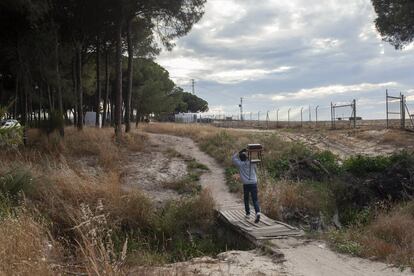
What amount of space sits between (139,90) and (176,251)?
40.1 meters

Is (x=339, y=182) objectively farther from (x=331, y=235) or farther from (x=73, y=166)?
(x=73, y=166)

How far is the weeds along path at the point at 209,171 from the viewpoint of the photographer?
48.9 feet

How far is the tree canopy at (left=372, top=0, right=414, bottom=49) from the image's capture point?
80.4 ft

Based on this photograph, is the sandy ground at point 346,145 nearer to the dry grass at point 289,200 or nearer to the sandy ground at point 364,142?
the sandy ground at point 364,142

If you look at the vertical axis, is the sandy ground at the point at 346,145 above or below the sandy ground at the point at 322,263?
above

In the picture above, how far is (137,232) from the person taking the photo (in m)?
11.5

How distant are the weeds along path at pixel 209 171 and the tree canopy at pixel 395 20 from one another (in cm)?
1186

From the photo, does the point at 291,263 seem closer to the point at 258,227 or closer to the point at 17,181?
the point at 258,227

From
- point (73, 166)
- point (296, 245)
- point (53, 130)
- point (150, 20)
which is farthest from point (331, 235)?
point (150, 20)

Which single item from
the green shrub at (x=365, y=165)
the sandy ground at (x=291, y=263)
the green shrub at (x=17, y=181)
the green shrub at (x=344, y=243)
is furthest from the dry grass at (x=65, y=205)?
the green shrub at (x=365, y=165)

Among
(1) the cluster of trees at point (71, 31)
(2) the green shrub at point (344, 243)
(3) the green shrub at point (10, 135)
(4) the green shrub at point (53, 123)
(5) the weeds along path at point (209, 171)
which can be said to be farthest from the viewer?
(4) the green shrub at point (53, 123)

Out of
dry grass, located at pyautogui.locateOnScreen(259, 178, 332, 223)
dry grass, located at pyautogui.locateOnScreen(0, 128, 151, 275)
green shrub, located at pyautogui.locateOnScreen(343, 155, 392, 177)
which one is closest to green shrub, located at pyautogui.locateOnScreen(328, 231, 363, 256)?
dry grass, located at pyautogui.locateOnScreen(259, 178, 332, 223)

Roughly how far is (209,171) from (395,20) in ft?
43.8

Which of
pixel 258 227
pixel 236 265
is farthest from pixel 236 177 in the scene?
pixel 236 265
